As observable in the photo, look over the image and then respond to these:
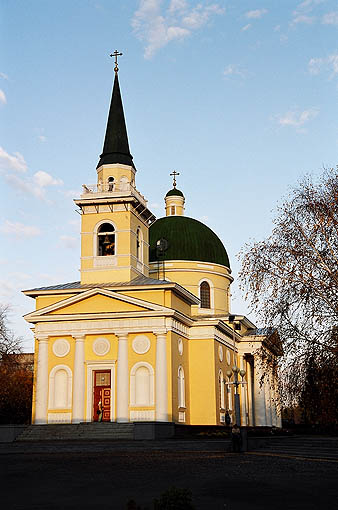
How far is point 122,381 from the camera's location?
36.6 m

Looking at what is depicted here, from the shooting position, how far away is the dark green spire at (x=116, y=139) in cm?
4175

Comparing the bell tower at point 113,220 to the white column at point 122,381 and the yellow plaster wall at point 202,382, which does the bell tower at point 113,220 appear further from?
the yellow plaster wall at point 202,382

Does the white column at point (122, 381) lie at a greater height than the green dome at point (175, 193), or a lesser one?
lesser

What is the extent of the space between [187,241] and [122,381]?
15654mm

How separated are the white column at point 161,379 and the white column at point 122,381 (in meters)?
1.65

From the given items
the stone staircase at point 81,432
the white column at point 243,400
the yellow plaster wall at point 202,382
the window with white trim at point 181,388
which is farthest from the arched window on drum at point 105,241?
the white column at point 243,400

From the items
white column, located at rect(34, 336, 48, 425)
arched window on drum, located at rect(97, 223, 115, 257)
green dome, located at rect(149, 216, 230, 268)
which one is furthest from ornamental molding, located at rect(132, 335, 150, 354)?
green dome, located at rect(149, 216, 230, 268)

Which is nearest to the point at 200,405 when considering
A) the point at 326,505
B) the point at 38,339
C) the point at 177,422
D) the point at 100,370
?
the point at 177,422

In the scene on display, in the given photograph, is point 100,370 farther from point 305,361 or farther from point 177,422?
point 305,361

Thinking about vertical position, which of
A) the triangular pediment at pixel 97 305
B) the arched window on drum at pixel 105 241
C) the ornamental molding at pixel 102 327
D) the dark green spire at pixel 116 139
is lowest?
the ornamental molding at pixel 102 327

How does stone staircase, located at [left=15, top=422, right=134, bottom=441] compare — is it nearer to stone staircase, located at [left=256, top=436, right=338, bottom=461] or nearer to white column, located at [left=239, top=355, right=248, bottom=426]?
stone staircase, located at [left=256, top=436, right=338, bottom=461]

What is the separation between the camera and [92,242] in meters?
40.8

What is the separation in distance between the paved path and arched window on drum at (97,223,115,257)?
1972 cm

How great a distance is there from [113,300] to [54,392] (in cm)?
613
